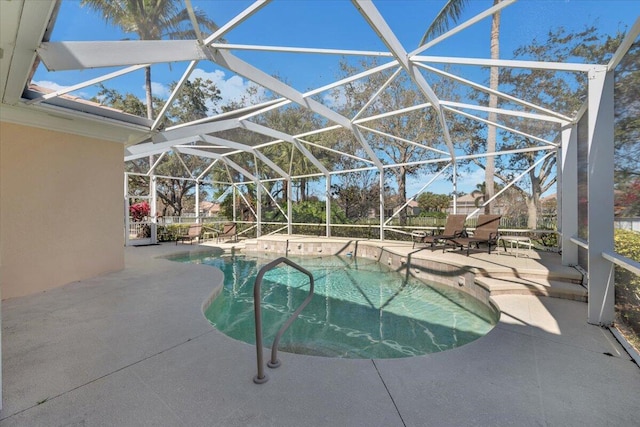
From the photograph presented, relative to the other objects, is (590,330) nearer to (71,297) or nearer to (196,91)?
(71,297)

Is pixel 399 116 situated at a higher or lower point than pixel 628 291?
higher

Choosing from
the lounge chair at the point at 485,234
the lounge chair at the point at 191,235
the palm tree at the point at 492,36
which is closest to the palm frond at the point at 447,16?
the palm tree at the point at 492,36

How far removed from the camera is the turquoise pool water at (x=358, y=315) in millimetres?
3646

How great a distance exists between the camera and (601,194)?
2939mm

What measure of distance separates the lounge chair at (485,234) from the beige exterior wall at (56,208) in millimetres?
8138

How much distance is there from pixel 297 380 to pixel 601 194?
140 inches

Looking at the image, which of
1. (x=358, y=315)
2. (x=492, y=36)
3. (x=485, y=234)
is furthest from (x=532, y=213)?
(x=358, y=315)

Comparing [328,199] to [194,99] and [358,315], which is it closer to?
[358,315]

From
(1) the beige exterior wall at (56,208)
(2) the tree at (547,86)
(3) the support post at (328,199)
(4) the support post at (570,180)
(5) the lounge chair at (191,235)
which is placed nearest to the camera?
(1) the beige exterior wall at (56,208)

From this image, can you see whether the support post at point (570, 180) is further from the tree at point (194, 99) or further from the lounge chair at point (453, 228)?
the tree at point (194, 99)

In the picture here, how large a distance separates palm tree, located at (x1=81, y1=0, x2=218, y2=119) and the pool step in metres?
5.96

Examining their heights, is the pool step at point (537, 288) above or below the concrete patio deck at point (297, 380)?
above

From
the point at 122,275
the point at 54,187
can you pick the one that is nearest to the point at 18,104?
the point at 54,187

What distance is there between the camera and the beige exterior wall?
13.9ft
